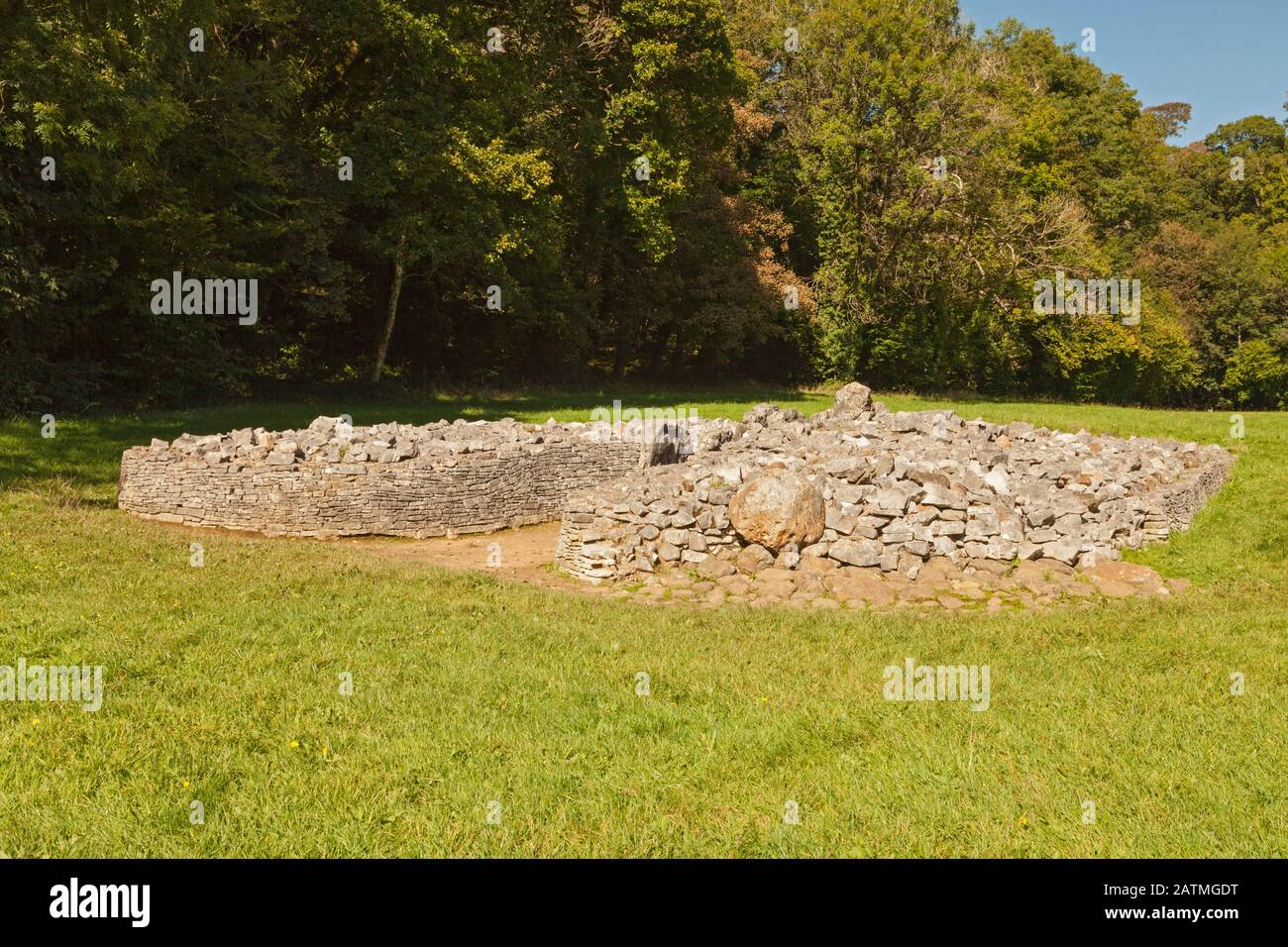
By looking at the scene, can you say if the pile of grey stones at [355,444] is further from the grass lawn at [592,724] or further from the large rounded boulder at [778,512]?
the large rounded boulder at [778,512]

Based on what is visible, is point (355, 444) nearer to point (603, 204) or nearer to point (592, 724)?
point (592, 724)

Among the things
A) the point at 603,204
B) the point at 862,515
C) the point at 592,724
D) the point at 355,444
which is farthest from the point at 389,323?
the point at 592,724

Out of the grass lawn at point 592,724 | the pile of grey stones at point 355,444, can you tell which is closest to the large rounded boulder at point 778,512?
the grass lawn at point 592,724

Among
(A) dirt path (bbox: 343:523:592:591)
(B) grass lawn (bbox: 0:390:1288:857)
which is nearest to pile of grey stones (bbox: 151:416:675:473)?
(A) dirt path (bbox: 343:523:592:591)

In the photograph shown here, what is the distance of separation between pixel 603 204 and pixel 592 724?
93.3 feet

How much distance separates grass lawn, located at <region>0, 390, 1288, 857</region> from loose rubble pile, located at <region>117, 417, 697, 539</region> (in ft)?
10.8

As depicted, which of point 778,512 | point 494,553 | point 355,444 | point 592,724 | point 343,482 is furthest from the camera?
point 355,444

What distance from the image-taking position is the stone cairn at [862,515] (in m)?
11.6

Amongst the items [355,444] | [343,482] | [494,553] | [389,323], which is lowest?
[494,553]

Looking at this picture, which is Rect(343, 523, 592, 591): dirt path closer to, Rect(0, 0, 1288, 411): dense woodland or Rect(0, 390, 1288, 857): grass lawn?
Rect(0, 390, 1288, 857): grass lawn

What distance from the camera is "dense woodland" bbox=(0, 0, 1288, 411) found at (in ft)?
68.1

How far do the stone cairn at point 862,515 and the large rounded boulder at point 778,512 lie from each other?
0.6 inches

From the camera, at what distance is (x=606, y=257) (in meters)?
35.5

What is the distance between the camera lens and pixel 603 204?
3231 centimetres
